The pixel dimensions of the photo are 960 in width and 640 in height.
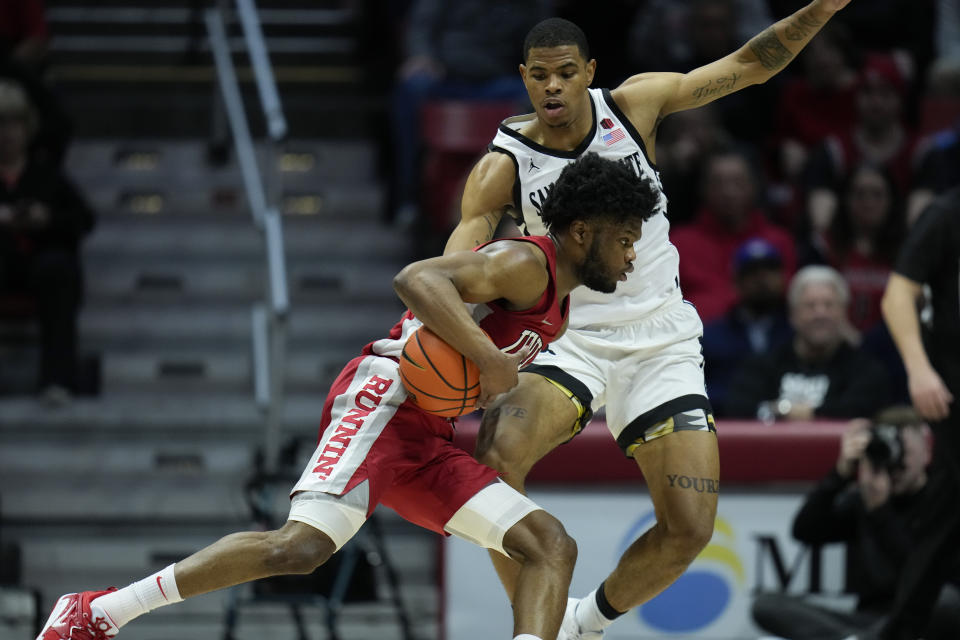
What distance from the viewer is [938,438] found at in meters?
6.21

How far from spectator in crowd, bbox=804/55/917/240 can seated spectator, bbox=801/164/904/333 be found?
26 centimetres

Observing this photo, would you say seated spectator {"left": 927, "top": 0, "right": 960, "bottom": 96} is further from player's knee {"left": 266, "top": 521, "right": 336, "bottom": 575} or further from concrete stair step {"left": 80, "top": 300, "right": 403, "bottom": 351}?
player's knee {"left": 266, "top": 521, "right": 336, "bottom": 575}

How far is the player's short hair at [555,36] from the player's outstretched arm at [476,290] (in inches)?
34.5

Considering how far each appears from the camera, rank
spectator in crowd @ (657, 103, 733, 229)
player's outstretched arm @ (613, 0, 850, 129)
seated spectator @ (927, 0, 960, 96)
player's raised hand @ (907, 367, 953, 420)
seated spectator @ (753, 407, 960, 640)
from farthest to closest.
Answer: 1. seated spectator @ (927, 0, 960, 96)
2. spectator in crowd @ (657, 103, 733, 229)
3. seated spectator @ (753, 407, 960, 640)
4. player's raised hand @ (907, 367, 953, 420)
5. player's outstretched arm @ (613, 0, 850, 129)

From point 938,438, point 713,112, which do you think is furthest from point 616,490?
point 713,112

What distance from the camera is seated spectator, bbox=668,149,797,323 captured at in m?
9.14

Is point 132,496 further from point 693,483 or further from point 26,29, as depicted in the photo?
point 693,483

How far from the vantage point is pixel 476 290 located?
4941 mm

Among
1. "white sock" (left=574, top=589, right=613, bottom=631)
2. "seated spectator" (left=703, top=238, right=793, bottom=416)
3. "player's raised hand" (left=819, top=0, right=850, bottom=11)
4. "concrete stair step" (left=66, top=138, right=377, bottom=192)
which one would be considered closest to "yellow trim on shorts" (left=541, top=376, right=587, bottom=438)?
"white sock" (left=574, top=589, right=613, bottom=631)

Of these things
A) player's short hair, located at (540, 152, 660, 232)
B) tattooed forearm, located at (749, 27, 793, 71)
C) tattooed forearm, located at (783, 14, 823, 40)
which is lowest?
player's short hair, located at (540, 152, 660, 232)

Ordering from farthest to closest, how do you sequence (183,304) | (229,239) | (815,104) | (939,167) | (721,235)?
(815,104) → (229,239) → (183,304) → (939,167) → (721,235)

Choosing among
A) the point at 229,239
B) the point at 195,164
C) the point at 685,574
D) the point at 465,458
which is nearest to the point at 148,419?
the point at 229,239

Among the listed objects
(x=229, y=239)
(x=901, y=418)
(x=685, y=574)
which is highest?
(x=229, y=239)

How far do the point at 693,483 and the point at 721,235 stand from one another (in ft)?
12.9
